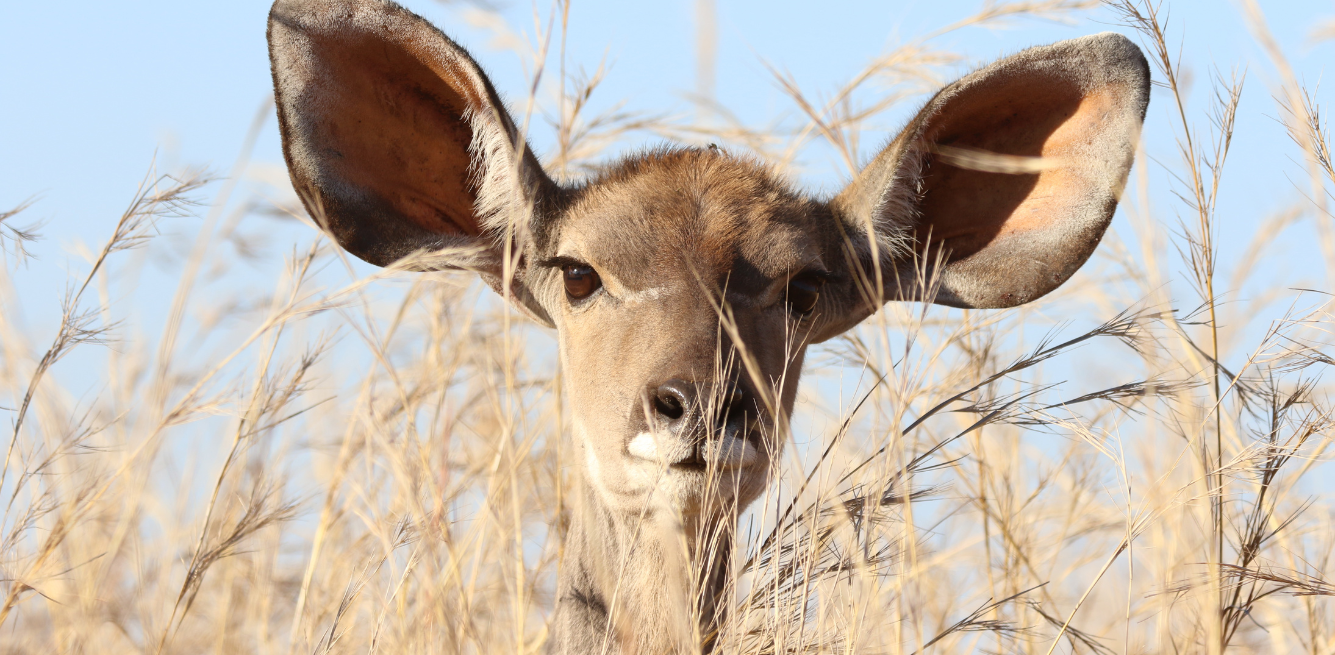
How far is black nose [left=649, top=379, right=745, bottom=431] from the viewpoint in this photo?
3004 millimetres

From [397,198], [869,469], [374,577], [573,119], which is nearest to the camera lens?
[869,469]

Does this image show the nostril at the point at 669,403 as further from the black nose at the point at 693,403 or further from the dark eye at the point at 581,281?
the dark eye at the point at 581,281

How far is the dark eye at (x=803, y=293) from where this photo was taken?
388 cm

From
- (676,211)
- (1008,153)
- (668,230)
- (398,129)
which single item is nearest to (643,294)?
(668,230)

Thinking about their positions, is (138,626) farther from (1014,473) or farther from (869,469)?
(1014,473)

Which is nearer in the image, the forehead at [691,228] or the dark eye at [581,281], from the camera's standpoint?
the forehead at [691,228]

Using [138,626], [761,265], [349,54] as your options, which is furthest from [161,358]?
[761,265]

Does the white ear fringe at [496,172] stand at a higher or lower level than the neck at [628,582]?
higher

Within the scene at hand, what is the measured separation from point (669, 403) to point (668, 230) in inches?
32.7

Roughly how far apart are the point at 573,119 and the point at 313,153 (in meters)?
1.49

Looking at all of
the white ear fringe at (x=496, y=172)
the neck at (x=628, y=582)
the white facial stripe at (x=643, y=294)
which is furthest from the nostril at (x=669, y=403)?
the white ear fringe at (x=496, y=172)

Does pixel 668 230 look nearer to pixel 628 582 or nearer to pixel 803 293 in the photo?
pixel 803 293

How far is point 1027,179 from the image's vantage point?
13.9 feet

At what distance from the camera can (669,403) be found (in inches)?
123
